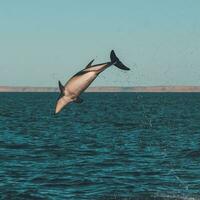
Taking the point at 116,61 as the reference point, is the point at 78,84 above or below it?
below

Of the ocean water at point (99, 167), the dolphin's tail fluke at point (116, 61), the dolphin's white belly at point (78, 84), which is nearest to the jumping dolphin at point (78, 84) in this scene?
Result: the dolphin's white belly at point (78, 84)

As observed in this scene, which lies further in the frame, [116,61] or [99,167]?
[99,167]

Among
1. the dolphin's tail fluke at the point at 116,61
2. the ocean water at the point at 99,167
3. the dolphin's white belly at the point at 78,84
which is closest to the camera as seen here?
the dolphin's white belly at the point at 78,84

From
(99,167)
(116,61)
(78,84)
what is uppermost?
(99,167)

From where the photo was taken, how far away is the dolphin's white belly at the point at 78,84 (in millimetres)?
9555

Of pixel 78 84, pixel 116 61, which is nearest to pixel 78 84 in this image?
pixel 78 84

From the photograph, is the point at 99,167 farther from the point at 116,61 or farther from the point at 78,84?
the point at 78,84

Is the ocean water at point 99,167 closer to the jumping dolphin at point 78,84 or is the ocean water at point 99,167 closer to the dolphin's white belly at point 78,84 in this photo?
the jumping dolphin at point 78,84

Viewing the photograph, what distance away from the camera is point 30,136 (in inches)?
2547

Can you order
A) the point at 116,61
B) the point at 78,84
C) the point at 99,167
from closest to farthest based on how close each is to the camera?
the point at 78,84 < the point at 116,61 < the point at 99,167

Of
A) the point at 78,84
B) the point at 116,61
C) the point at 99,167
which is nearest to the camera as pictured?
the point at 78,84

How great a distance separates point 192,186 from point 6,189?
33.6 feet

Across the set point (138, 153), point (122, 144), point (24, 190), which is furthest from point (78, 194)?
point (122, 144)

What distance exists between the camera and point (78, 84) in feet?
31.4
